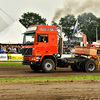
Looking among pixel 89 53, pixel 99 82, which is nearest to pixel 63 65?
pixel 89 53

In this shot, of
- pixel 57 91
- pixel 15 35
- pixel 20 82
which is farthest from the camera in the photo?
pixel 15 35

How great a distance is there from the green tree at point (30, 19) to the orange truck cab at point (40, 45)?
59.9 m

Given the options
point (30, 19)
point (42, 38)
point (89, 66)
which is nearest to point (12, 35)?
point (42, 38)

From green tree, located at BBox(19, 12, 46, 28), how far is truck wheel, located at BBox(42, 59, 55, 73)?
60.2 metres

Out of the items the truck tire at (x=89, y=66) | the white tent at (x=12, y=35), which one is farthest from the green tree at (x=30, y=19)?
the truck tire at (x=89, y=66)

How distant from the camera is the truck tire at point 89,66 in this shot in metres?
15.3

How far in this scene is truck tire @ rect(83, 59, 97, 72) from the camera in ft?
50.2

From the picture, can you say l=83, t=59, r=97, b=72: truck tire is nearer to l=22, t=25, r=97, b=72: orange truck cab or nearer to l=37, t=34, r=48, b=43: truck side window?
l=22, t=25, r=97, b=72: orange truck cab

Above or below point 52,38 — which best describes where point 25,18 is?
above

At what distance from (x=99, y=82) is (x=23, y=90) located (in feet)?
12.9

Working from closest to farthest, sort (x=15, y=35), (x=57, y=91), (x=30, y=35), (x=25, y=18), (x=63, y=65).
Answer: (x=57, y=91) < (x=30, y=35) < (x=63, y=65) < (x=15, y=35) < (x=25, y=18)

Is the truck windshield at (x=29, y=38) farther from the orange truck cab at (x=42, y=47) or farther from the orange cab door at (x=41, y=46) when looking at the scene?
the orange cab door at (x=41, y=46)

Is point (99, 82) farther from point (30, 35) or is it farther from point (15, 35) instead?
point (15, 35)

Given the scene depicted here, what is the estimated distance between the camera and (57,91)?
26.9ft
